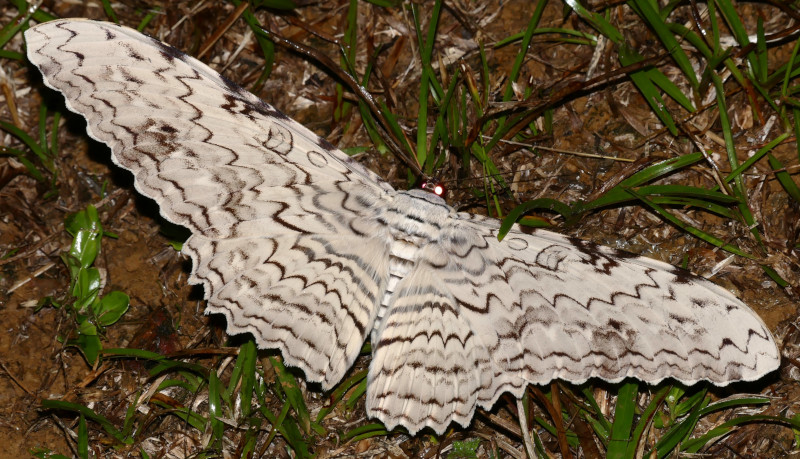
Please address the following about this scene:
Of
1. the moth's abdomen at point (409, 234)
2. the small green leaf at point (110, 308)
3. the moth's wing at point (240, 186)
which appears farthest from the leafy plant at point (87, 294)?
the moth's abdomen at point (409, 234)

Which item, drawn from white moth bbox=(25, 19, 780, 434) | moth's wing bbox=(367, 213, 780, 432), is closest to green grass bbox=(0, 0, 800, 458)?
moth's wing bbox=(367, 213, 780, 432)

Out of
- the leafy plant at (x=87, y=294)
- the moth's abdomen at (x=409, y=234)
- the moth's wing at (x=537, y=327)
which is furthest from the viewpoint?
the leafy plant at (x=87, y=294)

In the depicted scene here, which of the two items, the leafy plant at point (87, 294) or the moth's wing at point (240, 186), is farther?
the leafy plant at point (87, 294)

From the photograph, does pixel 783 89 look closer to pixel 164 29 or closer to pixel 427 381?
pixel 427 381

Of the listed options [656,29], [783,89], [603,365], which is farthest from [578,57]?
[603,365]

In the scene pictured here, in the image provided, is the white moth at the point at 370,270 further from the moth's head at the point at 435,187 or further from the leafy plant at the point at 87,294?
the leafy plant at the point at 87,294

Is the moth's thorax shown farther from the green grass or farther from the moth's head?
the green grass
